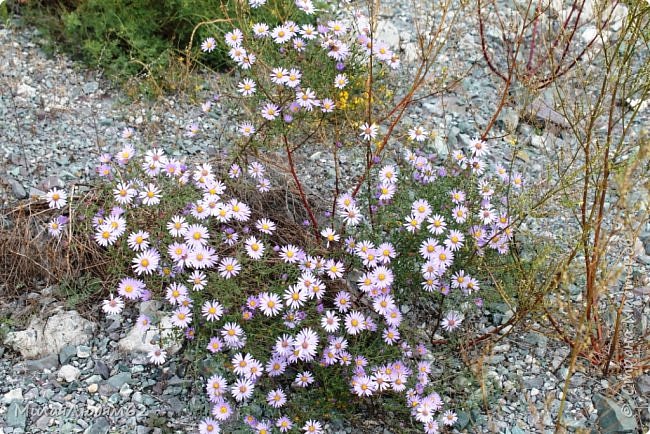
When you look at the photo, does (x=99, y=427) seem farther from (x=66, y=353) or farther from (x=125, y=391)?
(x=66, y=353)

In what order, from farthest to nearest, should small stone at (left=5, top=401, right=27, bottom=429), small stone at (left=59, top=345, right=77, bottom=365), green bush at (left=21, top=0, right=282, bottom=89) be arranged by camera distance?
green bush at (left=21, top=0, right=282, bottom=89) < small stone at (left=59, top=345, right=77, bottom=365) < small stone at (left=5, top=401, right=27, bottom=429)

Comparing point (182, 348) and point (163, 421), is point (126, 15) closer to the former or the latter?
point (182, 348)

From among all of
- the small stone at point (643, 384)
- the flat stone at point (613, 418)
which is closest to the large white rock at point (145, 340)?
the flat stone at point (613, 418)

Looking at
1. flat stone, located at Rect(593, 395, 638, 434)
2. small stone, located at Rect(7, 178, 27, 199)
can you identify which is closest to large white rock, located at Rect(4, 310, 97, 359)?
small stone, located at Rect(7, 178, 27, 199)

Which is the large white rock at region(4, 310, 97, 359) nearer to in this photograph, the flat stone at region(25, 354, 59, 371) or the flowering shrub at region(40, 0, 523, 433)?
the flat stone at region(25, 354, 59, 371)

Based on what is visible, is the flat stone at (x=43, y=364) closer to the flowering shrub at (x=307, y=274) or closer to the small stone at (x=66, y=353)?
the small stone at (x=66, y=353)

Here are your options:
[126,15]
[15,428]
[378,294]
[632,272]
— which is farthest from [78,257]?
[632,272]

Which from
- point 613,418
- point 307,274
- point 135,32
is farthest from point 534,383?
point 135,32
